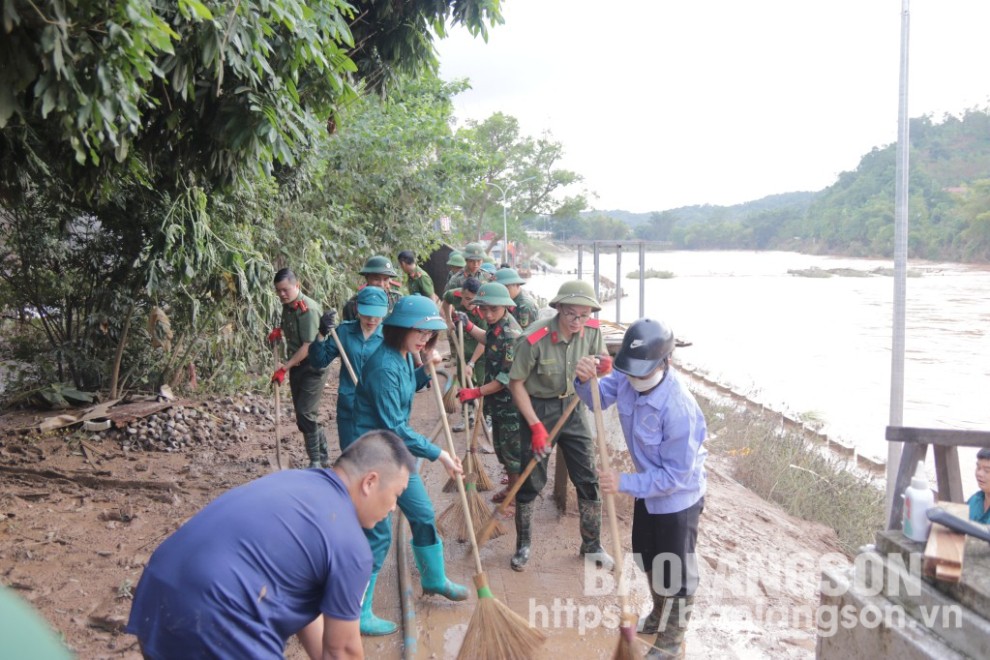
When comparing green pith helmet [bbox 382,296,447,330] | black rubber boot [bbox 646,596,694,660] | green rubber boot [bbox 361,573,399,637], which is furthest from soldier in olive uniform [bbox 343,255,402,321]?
black rubber boot [bbox 646,596,694,660]

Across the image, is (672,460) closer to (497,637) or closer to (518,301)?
(497,637)

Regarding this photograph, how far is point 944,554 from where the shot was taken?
2.53 meters

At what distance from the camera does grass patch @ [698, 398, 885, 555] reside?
7.09 metres

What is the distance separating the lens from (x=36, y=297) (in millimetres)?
7258

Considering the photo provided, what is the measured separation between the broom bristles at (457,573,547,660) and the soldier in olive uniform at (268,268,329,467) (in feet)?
9.48

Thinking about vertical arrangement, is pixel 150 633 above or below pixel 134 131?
below

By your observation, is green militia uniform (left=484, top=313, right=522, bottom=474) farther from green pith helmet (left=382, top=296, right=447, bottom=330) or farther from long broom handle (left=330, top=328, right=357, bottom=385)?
green pith helmet (left=382, top=296, right=447, bottom=330)

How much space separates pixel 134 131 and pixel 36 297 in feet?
16.2

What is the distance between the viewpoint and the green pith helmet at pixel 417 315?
139 inches

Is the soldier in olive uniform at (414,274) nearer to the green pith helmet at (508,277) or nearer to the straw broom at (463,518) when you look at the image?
the green pith helmet at (508,277)

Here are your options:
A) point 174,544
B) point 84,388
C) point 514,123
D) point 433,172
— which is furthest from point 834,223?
point 174,544

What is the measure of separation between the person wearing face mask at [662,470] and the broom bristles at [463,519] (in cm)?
166

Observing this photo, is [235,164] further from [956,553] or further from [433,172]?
[433,172]

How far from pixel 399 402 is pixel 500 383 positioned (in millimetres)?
1549
